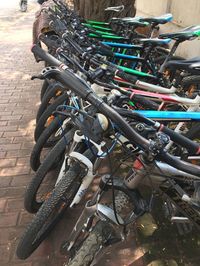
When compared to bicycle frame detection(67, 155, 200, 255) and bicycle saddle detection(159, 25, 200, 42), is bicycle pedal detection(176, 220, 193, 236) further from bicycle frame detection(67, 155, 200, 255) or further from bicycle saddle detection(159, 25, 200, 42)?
bicycle saddle detection(159, 25, 200, 42)

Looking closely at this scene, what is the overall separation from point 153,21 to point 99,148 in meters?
3.08

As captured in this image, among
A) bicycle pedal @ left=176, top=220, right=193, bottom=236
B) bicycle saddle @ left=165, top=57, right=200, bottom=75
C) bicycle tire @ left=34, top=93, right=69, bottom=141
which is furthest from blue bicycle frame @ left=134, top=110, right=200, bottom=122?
bicycle tire @ left=34, top=93, right=69, bottom=141

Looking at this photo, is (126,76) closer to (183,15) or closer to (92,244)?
(92,244)

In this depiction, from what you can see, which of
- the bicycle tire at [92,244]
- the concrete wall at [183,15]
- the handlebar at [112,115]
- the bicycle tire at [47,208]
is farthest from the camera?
the concrete wall at [183,15]

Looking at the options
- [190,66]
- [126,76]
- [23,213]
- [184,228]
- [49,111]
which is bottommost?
[23,213]

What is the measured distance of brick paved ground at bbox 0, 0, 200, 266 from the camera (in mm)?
2674

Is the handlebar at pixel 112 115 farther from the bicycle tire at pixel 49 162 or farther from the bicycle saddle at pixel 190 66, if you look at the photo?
the bicycle saddle at pixel 190 66

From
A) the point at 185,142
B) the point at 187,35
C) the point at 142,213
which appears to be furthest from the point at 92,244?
the point at 187,35

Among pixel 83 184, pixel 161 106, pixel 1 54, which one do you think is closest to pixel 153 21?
pixel 161 106

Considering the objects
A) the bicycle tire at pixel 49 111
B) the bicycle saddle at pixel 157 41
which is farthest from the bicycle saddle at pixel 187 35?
the bicycle tire at pixel 49 111

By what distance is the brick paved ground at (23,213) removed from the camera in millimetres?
2674

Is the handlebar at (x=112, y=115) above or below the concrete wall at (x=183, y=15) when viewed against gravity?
above

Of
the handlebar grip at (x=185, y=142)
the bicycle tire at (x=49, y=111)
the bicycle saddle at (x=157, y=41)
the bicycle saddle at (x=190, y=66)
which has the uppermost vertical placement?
the handlebar grip at (x=185, y=142)

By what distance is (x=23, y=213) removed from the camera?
10.3 ft
